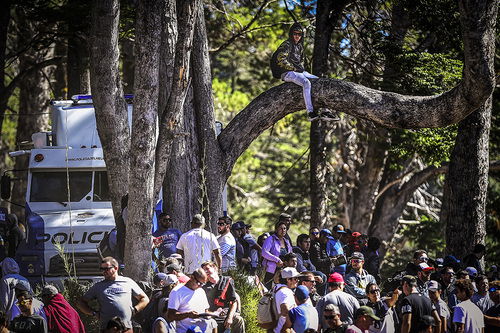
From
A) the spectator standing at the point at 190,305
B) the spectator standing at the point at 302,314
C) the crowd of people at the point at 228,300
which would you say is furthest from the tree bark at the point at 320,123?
the spectator standing at the point at 190,305

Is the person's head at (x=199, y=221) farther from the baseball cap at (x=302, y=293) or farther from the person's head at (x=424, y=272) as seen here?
the person's head at (x=424, y=272)

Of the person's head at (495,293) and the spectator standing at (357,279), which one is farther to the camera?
the person's head at (495,293)

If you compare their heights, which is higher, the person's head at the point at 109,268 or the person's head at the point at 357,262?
the person's head at the point at 109,268

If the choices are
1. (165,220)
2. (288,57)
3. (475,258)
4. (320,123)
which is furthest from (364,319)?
(320,123)

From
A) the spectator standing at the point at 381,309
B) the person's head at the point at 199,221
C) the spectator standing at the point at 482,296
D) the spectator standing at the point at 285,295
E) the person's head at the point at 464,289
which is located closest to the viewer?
the spectator standing at the point at 285,295

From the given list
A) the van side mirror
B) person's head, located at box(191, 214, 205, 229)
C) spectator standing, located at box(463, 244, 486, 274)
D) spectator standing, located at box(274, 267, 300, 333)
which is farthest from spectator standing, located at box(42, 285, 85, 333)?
spectator standing, located at box(463, 244, 486, 274)

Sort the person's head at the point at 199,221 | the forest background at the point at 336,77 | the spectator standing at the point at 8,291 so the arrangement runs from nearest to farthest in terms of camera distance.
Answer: the spectator standing at the point at 8,291 → the person's head at the point at 199,221 → the forest background at the point at 336,77

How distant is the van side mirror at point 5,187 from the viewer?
15977mm

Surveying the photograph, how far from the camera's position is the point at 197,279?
980 cm

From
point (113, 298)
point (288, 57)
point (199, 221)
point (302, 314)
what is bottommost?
point (302, 314)

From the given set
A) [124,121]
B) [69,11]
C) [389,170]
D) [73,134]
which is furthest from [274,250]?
[389,170]

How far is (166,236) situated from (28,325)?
5009 millimetres

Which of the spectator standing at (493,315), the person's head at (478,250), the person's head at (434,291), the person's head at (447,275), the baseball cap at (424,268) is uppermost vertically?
the baseball cap at (424,268)

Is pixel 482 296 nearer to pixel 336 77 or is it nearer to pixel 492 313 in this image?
pixel 492 313
